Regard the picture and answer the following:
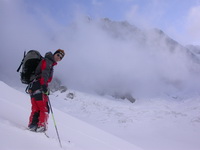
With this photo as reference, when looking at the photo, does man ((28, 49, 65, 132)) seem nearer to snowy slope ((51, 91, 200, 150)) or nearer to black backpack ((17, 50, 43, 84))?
black backpack ((17, 50, 43, 84))

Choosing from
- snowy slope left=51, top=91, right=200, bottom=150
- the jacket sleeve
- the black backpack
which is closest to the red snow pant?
the jacket sleeve

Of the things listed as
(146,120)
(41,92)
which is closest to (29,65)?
(41,92)

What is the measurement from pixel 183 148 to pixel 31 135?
18763 millimetres

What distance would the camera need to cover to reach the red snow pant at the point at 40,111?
4.36 meters

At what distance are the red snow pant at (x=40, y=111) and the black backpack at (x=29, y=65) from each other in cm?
51

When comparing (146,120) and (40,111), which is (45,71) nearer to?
(40,111)

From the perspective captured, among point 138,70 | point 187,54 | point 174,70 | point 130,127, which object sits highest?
point 187,54

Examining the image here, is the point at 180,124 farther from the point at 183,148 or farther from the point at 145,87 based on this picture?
the point at 145,87

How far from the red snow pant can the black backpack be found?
51cm

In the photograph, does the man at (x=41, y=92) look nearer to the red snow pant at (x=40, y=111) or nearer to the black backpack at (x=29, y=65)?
the red snow pant at (x=40, y=111)

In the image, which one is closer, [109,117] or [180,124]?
[180,124]

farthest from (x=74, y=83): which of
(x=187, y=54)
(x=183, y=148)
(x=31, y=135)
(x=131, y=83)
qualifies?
(x=187, y=54)

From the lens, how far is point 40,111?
14.5 feet

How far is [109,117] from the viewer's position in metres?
27.7
